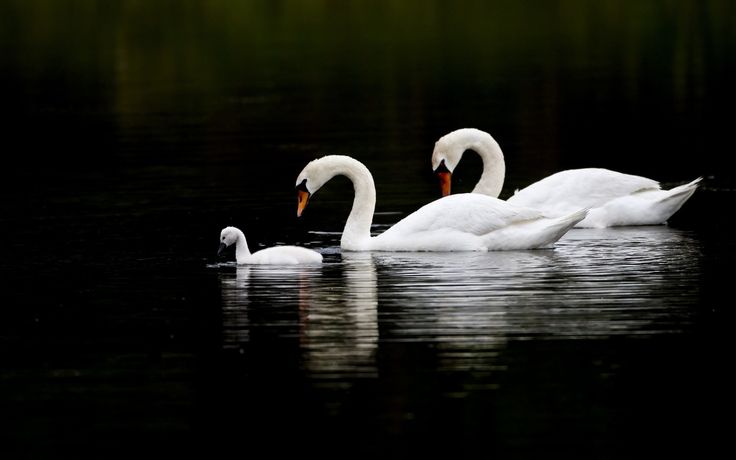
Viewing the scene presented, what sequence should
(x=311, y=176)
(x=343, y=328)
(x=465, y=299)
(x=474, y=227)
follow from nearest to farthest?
(x=343, y=328) < (x=465, y=299) < (x=474, y=227) < (x=311, y=176)

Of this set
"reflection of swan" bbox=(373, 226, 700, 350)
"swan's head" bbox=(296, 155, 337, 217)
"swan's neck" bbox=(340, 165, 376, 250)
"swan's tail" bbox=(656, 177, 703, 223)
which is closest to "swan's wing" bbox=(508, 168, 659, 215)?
"swan's tail" bbox=(656, 177, 703, 223)

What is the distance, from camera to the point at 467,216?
56.9 feet

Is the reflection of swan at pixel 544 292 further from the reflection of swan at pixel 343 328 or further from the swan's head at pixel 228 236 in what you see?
the swan's head at pixel 228 236

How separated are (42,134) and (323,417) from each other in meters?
24.5

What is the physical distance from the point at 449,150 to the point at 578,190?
1.61 meters

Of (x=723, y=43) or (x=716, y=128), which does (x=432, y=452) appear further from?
(x=723, y=43)

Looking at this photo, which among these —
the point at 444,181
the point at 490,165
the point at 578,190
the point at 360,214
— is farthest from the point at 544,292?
the point at 490,165

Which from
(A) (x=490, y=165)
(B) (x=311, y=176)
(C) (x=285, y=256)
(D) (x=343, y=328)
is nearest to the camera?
(D) (x=343, y=328)

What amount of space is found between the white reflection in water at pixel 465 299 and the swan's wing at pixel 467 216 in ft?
0.95

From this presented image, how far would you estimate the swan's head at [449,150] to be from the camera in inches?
801

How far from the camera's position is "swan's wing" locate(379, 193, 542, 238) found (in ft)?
56.9

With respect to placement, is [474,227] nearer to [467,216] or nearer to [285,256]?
[467,216]

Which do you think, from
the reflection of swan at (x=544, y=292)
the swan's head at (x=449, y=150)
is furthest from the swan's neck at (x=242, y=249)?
the swan's head at (x=449, y=150)

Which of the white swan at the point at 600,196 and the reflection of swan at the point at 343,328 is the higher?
the white swan at the point at 600,196
